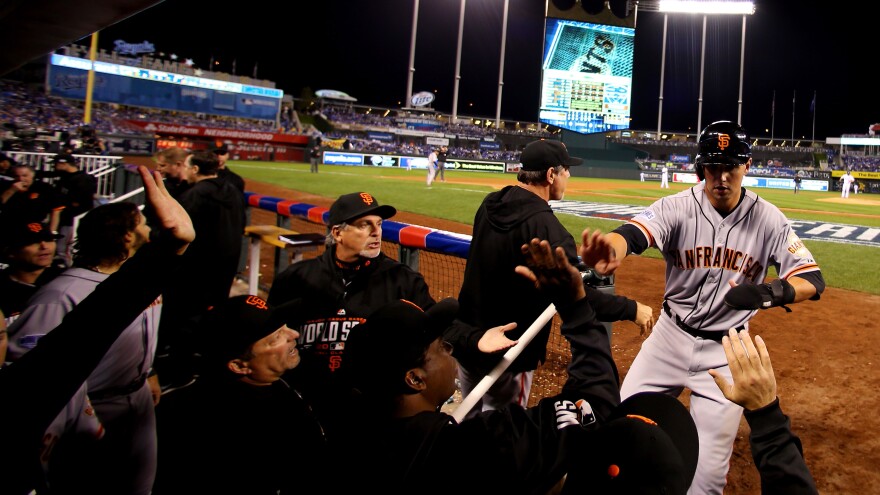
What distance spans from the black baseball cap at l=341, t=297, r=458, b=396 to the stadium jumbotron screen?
48382mm

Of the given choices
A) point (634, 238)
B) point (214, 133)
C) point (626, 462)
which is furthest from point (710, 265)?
point (214, 133)

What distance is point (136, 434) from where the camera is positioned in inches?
114

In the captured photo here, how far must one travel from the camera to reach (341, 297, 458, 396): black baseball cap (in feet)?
5.51

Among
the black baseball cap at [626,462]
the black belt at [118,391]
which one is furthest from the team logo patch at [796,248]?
the black belt at [118,391]

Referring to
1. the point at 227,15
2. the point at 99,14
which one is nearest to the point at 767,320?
the point at 99,14

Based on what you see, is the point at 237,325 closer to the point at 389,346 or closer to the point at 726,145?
the point at 389,346

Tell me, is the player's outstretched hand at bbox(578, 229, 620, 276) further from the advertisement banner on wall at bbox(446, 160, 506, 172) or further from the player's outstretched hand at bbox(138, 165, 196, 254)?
the advertisement banner on wall at bbox(446, 160, 506, 172)

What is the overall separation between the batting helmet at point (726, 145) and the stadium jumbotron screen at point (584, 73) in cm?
4671

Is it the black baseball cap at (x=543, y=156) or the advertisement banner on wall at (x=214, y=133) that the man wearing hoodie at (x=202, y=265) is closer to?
the black baseball cap at (x=543, y=156)

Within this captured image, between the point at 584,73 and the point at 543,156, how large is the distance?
48.7 metres

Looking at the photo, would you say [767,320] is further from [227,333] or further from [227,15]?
[227,15]

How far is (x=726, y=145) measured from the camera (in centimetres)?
291

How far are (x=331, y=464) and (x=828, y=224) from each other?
66.2 feet

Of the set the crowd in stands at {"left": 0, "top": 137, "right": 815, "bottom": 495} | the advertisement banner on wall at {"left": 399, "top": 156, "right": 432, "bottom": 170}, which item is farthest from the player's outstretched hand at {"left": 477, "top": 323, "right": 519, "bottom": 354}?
the advertisement banner on wall at {"left": 399, "top": 156, "right": 432, "bottom": 170}
